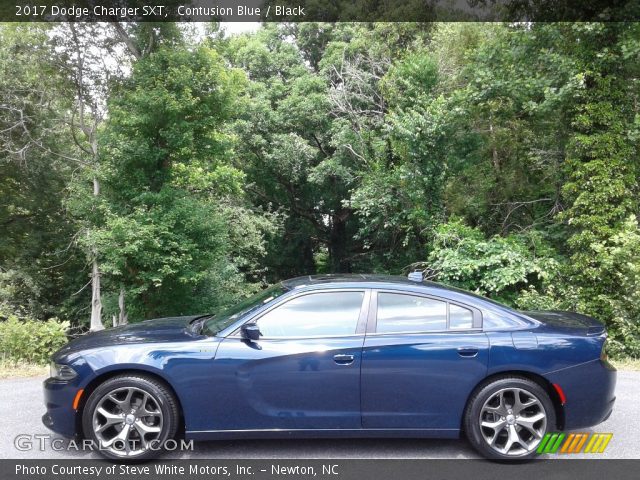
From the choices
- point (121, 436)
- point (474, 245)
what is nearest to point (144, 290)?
point (474, 245)

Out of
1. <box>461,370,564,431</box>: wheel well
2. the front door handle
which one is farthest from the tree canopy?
the front door handle

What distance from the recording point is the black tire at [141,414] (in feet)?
11.9

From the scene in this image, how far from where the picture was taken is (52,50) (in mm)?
18109

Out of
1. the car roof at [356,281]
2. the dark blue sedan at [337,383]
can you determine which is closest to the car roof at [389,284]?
the car roof at [356,281]

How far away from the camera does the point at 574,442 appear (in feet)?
12.9

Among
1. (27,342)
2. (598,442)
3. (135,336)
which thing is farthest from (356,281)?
(27,342)

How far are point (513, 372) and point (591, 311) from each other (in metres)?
5.87

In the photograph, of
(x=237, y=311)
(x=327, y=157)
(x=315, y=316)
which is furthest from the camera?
(x=327, y=157)

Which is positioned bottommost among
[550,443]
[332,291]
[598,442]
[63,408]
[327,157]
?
[598,442]

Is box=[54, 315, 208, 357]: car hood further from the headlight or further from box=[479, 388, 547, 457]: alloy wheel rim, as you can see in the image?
box=[479, 388, 547, 457]: alloy wheel rim

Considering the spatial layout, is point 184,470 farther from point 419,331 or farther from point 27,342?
point 27,342

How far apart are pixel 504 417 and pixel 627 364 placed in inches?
172

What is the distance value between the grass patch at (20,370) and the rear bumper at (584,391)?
232 inches

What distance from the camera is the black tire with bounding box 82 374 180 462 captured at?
363 cm
